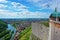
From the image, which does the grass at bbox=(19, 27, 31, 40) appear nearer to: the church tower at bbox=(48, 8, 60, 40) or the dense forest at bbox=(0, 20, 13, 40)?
the dense forest at bbox=(0, 20, 13, 40)

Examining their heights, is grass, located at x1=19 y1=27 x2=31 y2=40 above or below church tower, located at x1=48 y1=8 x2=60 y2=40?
below

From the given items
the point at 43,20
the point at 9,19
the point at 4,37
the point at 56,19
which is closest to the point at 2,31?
the point at 4,37

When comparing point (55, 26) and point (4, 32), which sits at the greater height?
point (55, 26)

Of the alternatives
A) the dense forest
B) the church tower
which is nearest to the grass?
the dense forest

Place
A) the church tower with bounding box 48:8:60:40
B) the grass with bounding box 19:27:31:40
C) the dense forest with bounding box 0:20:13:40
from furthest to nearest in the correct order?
the dense forest with bounding box 0:20:13:40 < the grass with bounding box 19:27:31:40 < the church tower with bounding box 48:8:60:40

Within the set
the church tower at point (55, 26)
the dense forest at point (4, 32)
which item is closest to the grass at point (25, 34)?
the dense forest at point (4, 32)

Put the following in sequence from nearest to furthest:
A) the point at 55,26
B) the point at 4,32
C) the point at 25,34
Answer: the point at 55,26, the point at 25,34, the point at 4,32

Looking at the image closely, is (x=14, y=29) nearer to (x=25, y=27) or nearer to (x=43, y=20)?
(x=25, y=27)

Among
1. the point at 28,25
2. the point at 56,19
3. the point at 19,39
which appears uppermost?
the point at 56,19

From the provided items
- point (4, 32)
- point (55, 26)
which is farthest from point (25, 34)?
point (55, 26)

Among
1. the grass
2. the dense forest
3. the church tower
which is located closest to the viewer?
the church tower

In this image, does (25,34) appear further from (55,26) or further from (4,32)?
(55,26)
